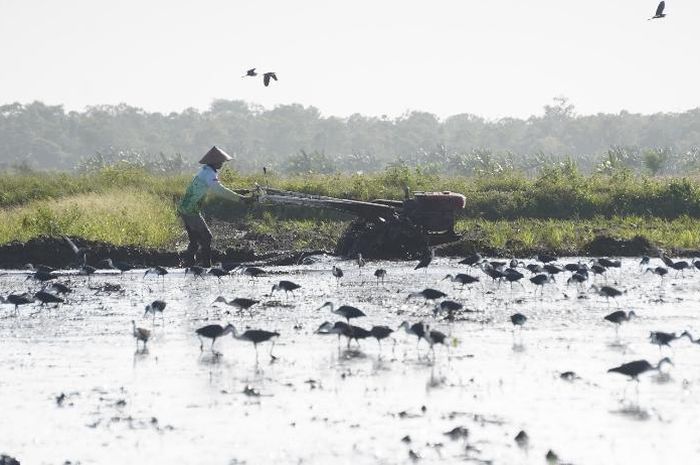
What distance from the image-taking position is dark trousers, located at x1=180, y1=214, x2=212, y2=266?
19766mm

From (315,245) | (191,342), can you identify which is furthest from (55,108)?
(191,342)

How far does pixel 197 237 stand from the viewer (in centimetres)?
2028

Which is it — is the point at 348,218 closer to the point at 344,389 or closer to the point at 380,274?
the point at 380,274

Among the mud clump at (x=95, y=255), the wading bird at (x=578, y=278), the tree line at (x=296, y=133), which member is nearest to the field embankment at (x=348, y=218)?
the mud clump at (x=95, y=255)

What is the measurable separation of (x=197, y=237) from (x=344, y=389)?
394 inches

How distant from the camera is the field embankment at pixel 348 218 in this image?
23.8 meters

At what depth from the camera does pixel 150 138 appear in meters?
138

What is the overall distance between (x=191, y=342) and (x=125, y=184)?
74.5 ft

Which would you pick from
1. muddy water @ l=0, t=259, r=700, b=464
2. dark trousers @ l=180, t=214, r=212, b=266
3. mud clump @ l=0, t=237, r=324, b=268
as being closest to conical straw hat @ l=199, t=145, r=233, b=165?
dark trousers @ l=180, t=214, r=212, b=266

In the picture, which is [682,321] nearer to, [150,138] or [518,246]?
[518,246]

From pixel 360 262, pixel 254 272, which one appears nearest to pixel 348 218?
pixel 360 262

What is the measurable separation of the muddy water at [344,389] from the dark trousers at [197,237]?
130 inches

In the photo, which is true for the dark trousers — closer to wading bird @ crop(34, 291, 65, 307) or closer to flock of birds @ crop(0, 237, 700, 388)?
flock of birds @ crop(0, 237, 700, 388)

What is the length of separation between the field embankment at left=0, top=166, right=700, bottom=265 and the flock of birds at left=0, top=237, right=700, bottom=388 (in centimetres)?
238
